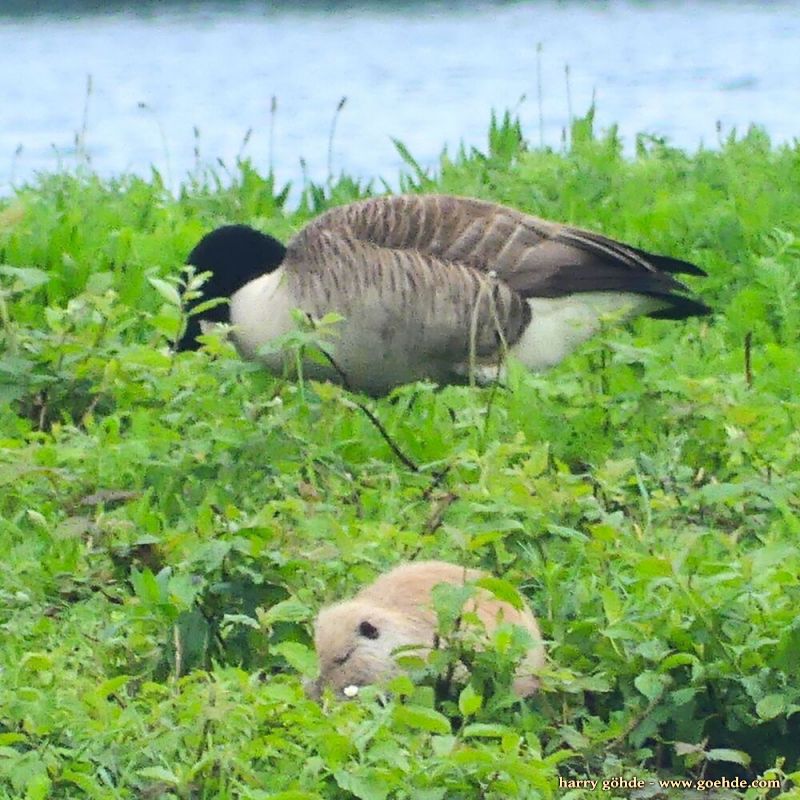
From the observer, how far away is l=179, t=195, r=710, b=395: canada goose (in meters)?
6.25

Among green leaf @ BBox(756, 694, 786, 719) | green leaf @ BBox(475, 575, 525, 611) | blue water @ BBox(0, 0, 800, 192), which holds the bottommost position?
blue water @ BBox(0, 0, 800, 192)

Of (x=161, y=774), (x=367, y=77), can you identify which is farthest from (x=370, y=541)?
(x=367, y=77)

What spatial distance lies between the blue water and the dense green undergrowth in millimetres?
3484

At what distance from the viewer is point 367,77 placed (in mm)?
12992

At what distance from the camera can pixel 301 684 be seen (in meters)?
3.79

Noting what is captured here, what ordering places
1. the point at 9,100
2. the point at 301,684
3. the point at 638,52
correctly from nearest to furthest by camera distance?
the point at 301,684
the point at 9,100
the point at 638,52

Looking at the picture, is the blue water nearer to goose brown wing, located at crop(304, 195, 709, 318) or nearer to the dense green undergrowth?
goose brown wing, located at crop(304, 195, 709, 318)

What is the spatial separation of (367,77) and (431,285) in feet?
22.9

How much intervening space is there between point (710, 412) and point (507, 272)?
147cm

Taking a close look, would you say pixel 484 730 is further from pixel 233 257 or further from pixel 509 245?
pixel 233 257

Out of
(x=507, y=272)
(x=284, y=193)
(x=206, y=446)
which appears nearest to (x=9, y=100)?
(x=284, y=193)

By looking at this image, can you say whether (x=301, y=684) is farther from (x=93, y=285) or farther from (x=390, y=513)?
(x=93, y=285)

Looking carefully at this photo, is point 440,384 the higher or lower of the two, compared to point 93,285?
lower

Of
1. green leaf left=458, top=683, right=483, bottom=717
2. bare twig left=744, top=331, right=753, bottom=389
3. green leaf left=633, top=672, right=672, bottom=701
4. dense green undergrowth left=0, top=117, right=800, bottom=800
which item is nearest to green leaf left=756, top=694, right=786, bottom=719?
dense green undergrowth left=0, top=117, right=800, bottom=800
